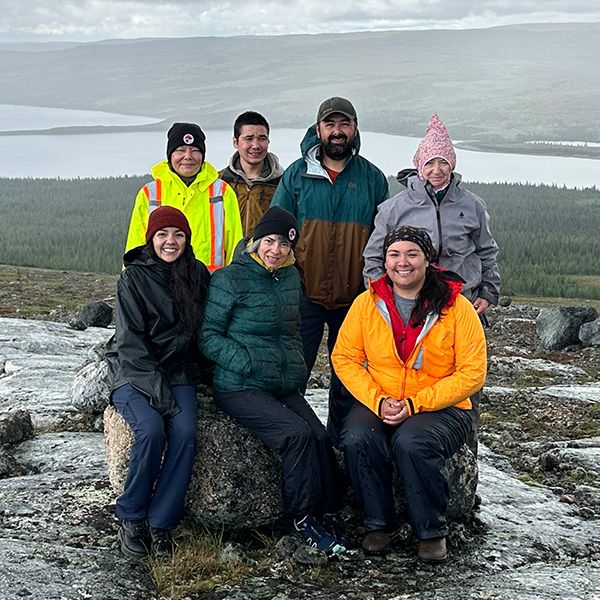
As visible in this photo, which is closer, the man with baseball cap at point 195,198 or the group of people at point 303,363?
the group of people at point 303,363

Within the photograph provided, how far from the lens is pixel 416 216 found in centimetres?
776

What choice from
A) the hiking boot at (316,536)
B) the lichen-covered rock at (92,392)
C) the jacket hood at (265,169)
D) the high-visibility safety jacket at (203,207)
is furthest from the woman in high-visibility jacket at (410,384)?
the lichen-covered rock at (92,392)

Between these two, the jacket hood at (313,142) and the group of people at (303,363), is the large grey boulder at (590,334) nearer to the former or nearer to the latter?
the group of people at (303,363)

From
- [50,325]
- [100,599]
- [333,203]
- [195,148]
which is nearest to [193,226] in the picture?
[195,148]

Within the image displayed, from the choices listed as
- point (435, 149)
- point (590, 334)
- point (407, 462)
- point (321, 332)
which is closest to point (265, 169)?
point (321, 332)

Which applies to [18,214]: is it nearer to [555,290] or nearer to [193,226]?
[555,290]

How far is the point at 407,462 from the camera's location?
6863 mm

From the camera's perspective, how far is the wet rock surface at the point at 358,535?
21.1 ft

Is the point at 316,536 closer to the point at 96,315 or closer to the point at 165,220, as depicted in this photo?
the point at 165,220

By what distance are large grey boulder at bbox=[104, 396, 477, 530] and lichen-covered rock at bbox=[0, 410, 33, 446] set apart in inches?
115

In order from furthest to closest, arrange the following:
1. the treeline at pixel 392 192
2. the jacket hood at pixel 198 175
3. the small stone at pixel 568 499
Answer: the treeline at pixel 392 192, the small stone at pixel 568 499, the jacket hood at pixel 198 175

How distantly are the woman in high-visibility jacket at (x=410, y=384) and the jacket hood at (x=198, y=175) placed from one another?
2055 millimetres

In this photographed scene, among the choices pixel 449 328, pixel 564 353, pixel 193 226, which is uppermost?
pixel 193 226

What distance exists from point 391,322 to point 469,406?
3.44ft
